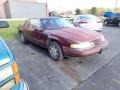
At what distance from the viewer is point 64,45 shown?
4863 millimetres

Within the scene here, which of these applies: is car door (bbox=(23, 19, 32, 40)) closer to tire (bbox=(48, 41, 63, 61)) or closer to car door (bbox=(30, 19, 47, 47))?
car door (bbox=(30, 19, 47, 47))

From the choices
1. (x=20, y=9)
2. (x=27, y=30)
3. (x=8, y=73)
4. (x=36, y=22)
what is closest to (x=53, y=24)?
(x=36, y=22)

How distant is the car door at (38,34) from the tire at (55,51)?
412 millimetres

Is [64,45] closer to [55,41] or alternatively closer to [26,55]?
[55,41]

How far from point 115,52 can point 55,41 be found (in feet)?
8.18

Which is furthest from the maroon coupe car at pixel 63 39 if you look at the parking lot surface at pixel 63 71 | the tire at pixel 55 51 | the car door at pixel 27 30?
the parking lot surface at pixel 63 71

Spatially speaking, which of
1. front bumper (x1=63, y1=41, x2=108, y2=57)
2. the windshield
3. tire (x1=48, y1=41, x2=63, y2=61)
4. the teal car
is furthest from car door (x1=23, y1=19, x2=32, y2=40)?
the teal car

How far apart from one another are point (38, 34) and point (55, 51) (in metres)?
1.18

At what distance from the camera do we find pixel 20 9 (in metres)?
37.4

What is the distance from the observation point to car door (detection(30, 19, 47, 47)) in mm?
5794

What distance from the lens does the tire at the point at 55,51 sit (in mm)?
5109

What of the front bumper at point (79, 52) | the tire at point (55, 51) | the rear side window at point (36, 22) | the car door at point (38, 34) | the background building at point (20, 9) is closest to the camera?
the front bumper at point (79, 52)

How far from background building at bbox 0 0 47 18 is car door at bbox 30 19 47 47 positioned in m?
31.7

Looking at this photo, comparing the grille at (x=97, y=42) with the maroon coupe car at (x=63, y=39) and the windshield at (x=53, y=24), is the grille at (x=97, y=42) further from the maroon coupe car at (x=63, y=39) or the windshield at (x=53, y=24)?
the windshield at (x=53, y=24)
